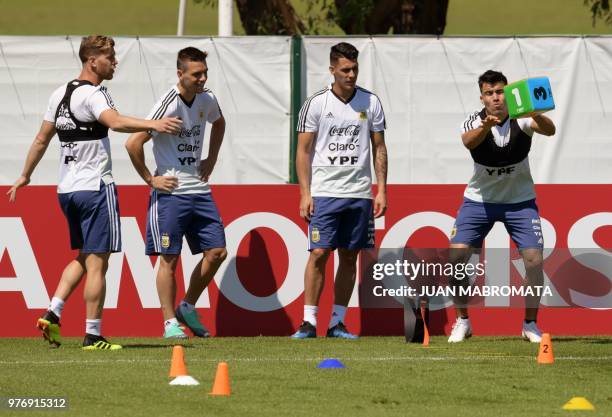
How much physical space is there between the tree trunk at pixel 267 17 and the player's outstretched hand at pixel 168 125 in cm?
1487

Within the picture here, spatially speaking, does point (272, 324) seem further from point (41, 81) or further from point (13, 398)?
point (13, 398)

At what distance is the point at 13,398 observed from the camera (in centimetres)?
792

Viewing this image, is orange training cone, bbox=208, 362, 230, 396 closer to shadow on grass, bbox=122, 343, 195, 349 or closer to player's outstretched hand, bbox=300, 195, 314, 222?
shadow on grass, bbox=122, 343, 195, 349

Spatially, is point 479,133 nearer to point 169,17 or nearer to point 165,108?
point 165,108

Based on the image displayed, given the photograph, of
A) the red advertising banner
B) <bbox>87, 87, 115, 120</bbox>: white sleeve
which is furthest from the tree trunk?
<bbox>87, 87, 115, 120</bbox>: white sleeve

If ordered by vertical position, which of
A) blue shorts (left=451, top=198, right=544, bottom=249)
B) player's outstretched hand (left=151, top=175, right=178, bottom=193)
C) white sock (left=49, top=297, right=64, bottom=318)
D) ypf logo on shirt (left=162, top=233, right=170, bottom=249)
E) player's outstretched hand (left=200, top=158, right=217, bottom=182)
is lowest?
white sock (left=49, top=297, right=64, bottom=318)

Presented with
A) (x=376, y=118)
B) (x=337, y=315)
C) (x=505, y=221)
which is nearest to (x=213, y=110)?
(x=376, y=118)

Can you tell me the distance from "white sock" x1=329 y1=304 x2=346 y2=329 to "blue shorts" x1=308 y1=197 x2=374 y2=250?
49 cm

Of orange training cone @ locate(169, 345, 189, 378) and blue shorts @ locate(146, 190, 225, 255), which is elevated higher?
blue shorts @ locate(146, 190, 225, 255)

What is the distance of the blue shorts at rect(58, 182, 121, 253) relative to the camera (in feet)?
33.6

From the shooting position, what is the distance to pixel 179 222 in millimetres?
11484

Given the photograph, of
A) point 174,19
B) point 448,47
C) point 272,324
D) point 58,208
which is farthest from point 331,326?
point 174,19

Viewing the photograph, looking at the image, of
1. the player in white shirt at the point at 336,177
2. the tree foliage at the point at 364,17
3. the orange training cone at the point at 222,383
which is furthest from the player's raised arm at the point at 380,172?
the tree foliage at the point at 364,17

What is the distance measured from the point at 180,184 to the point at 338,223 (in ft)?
4.27
